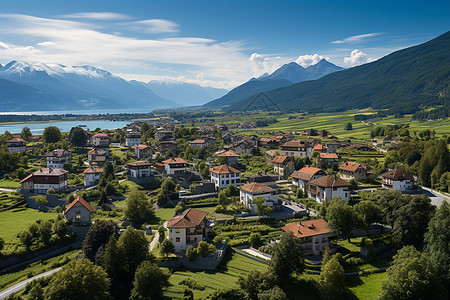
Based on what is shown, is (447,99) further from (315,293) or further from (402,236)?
(315,293)

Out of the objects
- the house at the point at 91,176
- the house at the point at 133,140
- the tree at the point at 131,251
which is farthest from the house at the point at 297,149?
the tree at the point at 131,251

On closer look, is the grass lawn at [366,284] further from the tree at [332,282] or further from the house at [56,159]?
the house at [56,159]

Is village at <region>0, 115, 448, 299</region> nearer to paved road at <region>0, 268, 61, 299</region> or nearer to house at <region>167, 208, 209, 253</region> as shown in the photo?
house at <region>167, 208, 209, 253</region>

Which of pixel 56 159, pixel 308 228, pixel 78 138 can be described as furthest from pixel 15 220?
pixel 78 138

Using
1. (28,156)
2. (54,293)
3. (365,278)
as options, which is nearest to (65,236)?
(54,293)

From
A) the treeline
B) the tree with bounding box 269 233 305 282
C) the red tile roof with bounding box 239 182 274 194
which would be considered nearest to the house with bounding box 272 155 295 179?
the red tile roof with bounding box 239 182 274 194

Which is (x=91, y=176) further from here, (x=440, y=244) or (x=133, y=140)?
(x=440, y=244)

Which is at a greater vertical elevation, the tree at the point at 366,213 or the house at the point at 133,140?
the house at the point at 133,140
